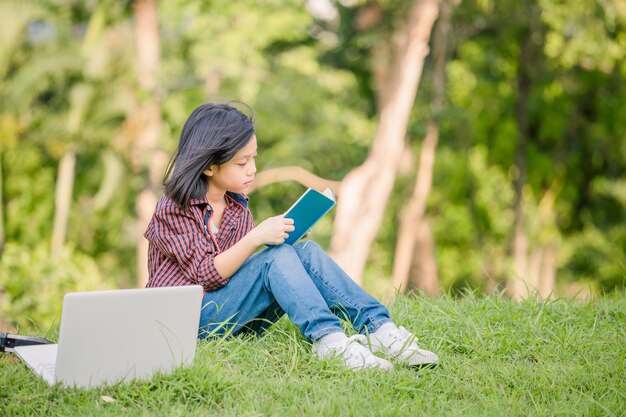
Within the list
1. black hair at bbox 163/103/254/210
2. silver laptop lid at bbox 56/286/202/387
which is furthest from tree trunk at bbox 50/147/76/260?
silver laptop lid at bbox 56/286/202/387

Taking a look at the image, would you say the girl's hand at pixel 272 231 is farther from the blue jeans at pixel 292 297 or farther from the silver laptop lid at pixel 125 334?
the silver laptop lid at pixel 125 334

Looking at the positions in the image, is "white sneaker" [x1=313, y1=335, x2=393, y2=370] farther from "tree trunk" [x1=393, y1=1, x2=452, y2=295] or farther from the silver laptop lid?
"tree trunk" [x1=393, y1=1, x2=452, y2=295]

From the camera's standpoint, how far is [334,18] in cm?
1401

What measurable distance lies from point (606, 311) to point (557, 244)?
14.5 meters

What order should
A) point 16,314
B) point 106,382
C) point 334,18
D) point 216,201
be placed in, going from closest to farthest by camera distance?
1. point 106,382
2. point 216,201
3. point 16,314
4. point 334,18

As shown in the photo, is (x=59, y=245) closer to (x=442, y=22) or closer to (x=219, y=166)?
(x=442, y=22)

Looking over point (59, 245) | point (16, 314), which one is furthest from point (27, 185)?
point (16, 314)

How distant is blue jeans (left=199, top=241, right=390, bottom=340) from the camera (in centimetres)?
313

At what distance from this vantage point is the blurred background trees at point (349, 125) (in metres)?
12.9

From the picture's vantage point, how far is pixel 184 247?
321 cm

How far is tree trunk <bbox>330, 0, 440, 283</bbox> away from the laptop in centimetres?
721

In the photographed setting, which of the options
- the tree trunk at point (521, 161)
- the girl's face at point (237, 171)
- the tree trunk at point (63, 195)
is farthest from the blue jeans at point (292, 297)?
the tree trunk at point (63, 195)

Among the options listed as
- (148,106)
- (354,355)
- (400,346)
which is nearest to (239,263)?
(354,355)

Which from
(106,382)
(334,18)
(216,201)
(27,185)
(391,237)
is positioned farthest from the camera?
(391,237)
